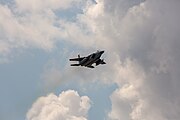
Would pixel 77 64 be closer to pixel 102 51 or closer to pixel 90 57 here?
pixel 90 57

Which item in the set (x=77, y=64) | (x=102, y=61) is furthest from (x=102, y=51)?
(x=77, y=64)

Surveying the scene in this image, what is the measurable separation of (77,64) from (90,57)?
385 inches

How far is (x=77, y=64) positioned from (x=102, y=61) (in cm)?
1670

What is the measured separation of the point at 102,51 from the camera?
154625 millimetres

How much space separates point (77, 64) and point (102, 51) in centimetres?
1927

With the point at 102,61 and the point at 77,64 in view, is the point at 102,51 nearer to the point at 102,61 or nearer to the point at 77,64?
the point at 102,61

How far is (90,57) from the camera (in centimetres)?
15012

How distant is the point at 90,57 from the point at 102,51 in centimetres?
1017

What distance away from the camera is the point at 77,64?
151 m

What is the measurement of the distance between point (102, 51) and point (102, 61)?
7.45m

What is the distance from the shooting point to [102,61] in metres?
152

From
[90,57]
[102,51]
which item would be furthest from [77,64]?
[102,51]
